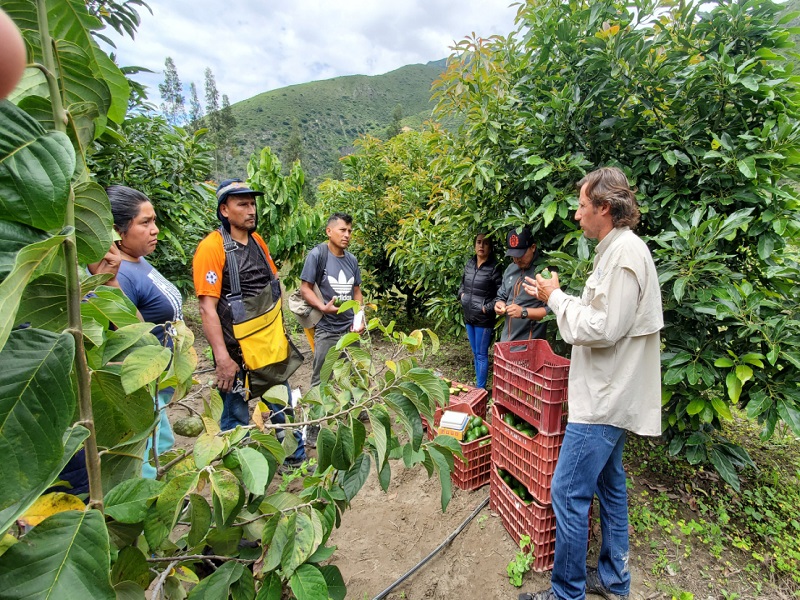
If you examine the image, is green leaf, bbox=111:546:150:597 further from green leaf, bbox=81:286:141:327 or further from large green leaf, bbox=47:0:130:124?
large green leaf, bbox=47:0:130:124

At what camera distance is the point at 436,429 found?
2.84 m

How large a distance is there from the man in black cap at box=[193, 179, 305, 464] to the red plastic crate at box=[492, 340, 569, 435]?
140 centimetres

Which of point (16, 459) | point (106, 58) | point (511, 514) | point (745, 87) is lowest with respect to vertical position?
point (511, 514)

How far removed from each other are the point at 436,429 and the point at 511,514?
2.29ft

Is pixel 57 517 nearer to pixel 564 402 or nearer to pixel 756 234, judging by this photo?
pixel 564 402

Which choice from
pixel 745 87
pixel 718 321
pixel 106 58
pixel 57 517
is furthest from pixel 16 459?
pixel 745 87

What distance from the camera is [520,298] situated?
11.3 ft

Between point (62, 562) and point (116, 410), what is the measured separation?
26 centimetres

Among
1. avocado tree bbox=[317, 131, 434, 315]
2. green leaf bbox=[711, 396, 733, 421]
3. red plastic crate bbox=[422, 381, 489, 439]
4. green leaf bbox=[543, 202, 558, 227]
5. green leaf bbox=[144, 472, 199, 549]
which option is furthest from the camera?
avocado tree bbox=[317, 131, 434, 315]

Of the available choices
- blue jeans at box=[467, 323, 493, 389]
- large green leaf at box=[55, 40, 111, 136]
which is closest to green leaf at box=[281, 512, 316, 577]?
large green leaf at box=[55, 40, 111, 136]

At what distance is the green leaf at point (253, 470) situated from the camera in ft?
2.59

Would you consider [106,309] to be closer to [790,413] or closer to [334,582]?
[334,582]

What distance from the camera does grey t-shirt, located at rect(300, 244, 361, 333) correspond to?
3668 mm

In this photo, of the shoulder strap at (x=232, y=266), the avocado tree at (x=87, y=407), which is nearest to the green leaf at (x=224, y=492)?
the avocado tree at (x=87, y=407)
